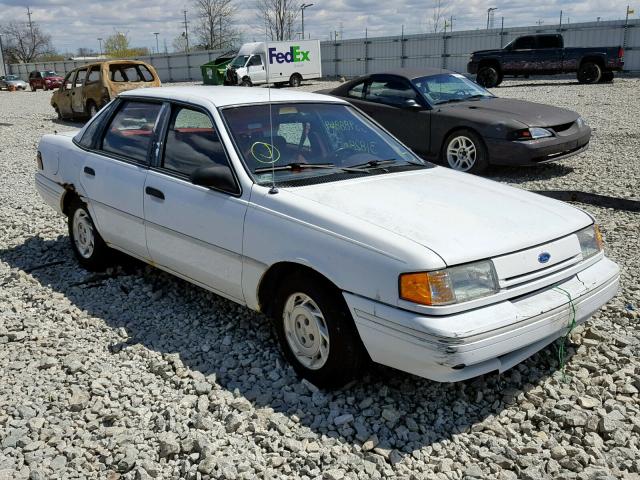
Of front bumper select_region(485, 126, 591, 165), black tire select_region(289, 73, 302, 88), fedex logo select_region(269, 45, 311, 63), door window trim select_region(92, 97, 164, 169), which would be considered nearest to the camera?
door window trim select_region(92, 97, 164, 169)

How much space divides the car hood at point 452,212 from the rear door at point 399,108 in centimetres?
511

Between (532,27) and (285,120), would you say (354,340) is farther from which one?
(532,27)

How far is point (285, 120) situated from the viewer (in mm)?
4227

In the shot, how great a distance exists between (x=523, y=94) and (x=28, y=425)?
19715 millimetres

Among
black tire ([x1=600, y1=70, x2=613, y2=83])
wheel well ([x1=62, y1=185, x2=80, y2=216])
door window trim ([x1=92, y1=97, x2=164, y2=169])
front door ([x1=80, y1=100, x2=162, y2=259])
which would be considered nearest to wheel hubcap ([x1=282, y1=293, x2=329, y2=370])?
front door ([x1=80, y1=100, x2=162, y2=259])

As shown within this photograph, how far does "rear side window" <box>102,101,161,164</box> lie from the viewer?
4.51m

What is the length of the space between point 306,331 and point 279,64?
103 feet

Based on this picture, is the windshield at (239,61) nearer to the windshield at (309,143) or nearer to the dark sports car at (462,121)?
the dark sports car at (462,121)

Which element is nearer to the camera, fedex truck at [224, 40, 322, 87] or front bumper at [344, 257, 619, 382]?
front bumper at [344, 257, 619, 382]

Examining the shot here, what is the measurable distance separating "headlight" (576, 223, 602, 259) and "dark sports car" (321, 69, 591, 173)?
4.76 metres

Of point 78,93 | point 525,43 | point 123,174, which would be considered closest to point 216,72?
point 78,93

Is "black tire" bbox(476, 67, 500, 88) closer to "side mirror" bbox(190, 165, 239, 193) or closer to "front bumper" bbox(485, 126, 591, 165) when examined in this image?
"front bumper" bbox(485, 126, 591, 165)

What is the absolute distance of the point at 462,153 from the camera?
877 centimetres

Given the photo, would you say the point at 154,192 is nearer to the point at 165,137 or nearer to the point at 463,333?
the point at 165,137
